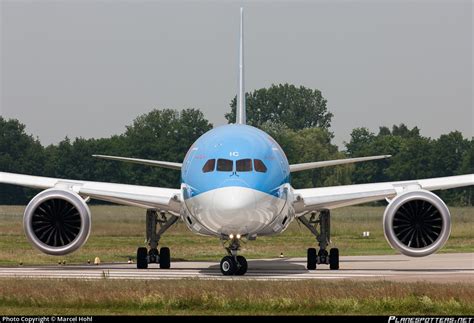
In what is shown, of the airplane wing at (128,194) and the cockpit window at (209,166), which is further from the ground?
the cockpit window at (209,166)

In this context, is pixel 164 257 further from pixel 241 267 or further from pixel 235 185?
pixel 235 185

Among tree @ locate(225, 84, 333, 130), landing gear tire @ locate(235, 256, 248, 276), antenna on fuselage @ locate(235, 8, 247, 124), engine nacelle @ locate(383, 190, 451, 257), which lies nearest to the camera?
landing gear tire @ locate(235, 256, 248, 276)

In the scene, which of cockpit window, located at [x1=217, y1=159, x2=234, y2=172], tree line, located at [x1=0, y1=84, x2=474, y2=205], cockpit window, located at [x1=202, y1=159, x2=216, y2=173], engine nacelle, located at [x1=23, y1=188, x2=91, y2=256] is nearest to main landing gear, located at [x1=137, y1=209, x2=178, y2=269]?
engine nacelle, located at [x1=23, y1=188, x2=91, y2=256]

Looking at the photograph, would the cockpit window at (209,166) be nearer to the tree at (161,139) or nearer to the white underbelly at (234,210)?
the white underbelly at (234,210)

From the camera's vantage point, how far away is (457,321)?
1570cm

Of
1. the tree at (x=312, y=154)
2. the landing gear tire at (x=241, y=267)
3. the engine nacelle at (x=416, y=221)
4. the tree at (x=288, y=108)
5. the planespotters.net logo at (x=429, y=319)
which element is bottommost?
the planespotters.net logo at (x=429, y=319)

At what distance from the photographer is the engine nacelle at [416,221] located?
2695 centimetres

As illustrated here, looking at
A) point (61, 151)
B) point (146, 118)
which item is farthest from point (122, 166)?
point (146, 118)

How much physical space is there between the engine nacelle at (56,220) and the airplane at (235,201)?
0.02 metres

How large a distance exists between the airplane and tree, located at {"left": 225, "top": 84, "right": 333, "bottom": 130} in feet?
297

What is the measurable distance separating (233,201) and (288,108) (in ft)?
319

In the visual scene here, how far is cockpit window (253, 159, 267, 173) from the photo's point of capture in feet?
85.0

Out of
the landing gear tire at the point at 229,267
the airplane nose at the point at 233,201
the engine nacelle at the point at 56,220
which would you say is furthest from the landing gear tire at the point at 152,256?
the airplane nose at the point at 233,201

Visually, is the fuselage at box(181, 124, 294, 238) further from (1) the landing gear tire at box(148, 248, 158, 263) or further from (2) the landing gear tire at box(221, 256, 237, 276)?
(1) the landing gear tire at box(148, 248, 158, 263)
